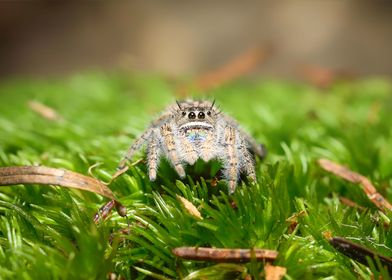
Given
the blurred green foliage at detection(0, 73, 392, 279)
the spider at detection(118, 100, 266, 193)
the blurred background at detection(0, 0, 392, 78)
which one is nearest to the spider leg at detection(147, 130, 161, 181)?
the spider at detection(118, 100, 266, 193)

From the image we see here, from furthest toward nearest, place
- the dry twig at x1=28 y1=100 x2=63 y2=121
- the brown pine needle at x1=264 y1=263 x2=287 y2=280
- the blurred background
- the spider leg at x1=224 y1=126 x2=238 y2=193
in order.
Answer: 1. the blurred background
2. the dry twig at x1=28 y1=100 x2=63 y2=121
3. the spider leg at x1=224 y1=126 x2=238 y2=193
4. the brown pine needle at x1=264 y1=263 x2=287 y2=280

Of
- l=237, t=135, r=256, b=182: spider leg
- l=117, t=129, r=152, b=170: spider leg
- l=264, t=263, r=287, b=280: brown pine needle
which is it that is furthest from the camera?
l=117, t=129, r=152, b=170: spider leg

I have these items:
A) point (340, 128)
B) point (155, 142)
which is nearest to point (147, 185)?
point (155, 142)

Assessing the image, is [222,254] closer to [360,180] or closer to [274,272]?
[274,272]

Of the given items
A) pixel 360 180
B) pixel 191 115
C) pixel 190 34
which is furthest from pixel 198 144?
pixel 190 34

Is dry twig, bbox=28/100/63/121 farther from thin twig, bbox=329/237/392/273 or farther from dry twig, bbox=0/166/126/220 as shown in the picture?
thin twig, bbox=329/237/392/273

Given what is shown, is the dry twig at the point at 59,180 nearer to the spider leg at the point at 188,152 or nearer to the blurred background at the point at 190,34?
the spider leg at the point at 188,152

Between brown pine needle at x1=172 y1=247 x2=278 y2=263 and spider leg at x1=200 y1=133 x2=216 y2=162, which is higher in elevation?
spider leg at x1=200 y1=133 x2=216 y2=162
